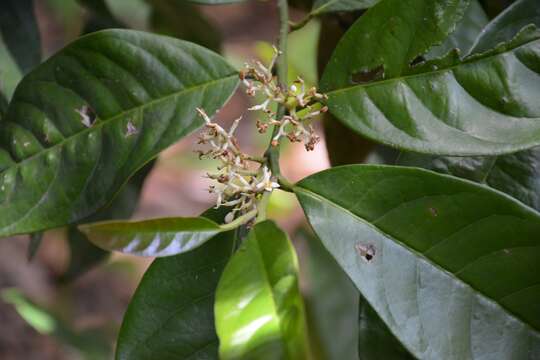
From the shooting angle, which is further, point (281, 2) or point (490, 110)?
point (281, 2)

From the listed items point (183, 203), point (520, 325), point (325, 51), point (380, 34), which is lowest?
point (183, 203)

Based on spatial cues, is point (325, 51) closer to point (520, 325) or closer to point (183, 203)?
point (520, 325)

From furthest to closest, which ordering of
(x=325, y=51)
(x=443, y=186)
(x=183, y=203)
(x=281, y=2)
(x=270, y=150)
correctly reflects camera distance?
(x=183, y=203) → (x=325, y=51) → (x=281, y=2) → (x=270, y=150) → (x=443, y=186)

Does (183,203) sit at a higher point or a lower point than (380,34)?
lower

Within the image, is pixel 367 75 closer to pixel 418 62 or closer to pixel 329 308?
pixel 418 62

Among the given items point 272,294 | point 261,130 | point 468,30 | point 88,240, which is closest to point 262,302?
point 272,294

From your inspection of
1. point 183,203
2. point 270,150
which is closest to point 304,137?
point 270,150

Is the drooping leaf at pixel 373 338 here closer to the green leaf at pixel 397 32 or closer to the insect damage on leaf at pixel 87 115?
the green leaf at pixel 397 32
